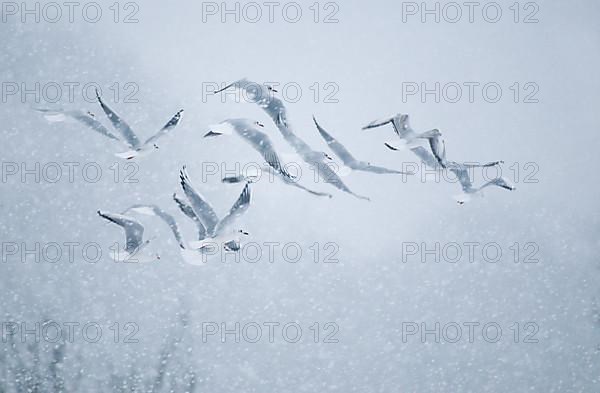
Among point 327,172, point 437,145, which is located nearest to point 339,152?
point 327,172

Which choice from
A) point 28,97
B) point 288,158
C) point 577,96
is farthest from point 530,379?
point 28,97

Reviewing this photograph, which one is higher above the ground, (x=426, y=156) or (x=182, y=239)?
(x=426, y=156)

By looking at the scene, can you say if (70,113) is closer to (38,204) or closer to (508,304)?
(38,204)

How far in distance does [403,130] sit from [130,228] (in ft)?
1.35

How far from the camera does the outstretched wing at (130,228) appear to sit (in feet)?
2.38

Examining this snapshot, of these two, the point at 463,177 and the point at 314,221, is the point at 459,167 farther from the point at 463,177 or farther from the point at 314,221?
the point at 314,221

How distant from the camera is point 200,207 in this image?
70 cm

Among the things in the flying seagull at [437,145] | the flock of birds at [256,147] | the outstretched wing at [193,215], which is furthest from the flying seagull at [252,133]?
the flying seagull at [437,145]

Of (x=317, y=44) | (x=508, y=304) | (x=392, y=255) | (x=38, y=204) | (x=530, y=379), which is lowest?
(x=530, y=379)

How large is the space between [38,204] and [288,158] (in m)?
0.60

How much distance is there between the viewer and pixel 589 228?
117 cm

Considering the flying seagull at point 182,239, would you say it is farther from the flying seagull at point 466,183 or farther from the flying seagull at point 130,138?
the flying seagull at point 466,183

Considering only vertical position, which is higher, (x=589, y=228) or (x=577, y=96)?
(x=577, y=96)

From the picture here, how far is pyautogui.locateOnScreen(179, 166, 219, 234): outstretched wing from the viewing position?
69cm
